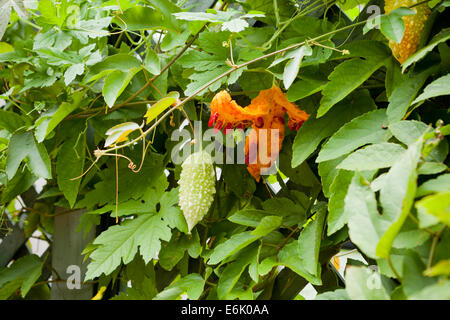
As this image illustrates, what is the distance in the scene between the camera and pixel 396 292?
45cm

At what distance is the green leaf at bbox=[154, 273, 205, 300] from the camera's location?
29.1 inches

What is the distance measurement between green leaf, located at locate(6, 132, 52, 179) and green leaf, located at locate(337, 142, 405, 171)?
575 mm

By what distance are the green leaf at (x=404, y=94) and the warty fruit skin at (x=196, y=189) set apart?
304mm

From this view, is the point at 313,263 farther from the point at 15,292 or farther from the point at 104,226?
the point at 15,292

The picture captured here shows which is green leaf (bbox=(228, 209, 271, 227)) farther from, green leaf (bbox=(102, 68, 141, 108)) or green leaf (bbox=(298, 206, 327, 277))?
green leaf (bbox=(102, 68, 141, 108))

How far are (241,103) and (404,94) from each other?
397 mm

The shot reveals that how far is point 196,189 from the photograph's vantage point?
0.73 m

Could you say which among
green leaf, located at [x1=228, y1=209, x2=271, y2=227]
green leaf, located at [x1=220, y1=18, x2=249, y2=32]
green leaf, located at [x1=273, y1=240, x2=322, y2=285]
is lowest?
green leaf, located at [x1=273, y1=240, x2=322, y2=285]

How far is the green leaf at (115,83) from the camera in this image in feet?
2.49

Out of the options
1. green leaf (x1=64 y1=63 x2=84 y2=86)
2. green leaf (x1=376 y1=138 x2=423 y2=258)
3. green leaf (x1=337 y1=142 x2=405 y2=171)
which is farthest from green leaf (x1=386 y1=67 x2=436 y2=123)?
green leaf (x1=64 y1=63 x2=84 y2=86)

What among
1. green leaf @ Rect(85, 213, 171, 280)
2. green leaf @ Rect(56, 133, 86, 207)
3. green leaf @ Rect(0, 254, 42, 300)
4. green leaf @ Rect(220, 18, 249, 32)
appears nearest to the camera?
green leaf @ Rect(220, 18, 249, 32)

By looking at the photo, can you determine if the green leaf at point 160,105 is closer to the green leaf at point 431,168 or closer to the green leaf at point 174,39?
the green leaf at point 174,39

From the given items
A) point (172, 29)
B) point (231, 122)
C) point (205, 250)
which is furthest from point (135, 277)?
point (172, 29)

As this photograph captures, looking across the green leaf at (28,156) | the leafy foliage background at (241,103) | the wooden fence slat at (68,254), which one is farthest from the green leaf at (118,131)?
the wooden fence slat at (68,254)
